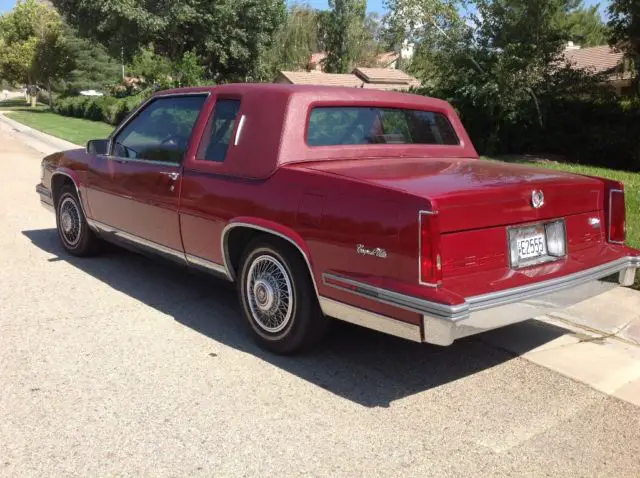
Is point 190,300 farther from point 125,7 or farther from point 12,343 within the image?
point 125,7

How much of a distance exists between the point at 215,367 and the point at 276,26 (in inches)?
1177

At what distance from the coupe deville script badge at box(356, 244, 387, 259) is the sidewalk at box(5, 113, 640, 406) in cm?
156

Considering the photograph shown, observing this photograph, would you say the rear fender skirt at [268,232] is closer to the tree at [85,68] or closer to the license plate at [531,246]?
the license plate at [531,246]

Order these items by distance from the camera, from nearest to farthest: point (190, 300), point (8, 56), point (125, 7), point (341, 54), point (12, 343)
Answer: point (12, 343) < point (190, 300) < point (125, 7) < point (8, 56) < point (341, 54)

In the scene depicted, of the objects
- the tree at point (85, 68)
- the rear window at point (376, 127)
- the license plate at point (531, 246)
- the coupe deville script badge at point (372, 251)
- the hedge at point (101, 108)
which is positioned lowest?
the license plate at point (531, 246)

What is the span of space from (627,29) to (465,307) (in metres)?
14.7

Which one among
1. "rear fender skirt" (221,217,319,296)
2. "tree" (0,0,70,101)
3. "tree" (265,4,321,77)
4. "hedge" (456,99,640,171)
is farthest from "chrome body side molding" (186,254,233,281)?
"tree" (265,4,321,77)

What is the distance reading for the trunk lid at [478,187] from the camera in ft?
11.4

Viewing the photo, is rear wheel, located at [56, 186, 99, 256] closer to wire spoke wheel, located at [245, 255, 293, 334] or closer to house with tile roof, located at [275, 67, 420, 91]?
wire spoke wheel, located at [245, 255, 293, 334]

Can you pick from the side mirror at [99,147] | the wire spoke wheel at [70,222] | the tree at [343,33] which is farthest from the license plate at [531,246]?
the tree at [343,33]

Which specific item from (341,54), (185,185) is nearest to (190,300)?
(185,185)

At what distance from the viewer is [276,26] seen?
1252 inches

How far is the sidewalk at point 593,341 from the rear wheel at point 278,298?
148 cm

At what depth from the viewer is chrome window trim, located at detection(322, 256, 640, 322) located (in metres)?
3.27
